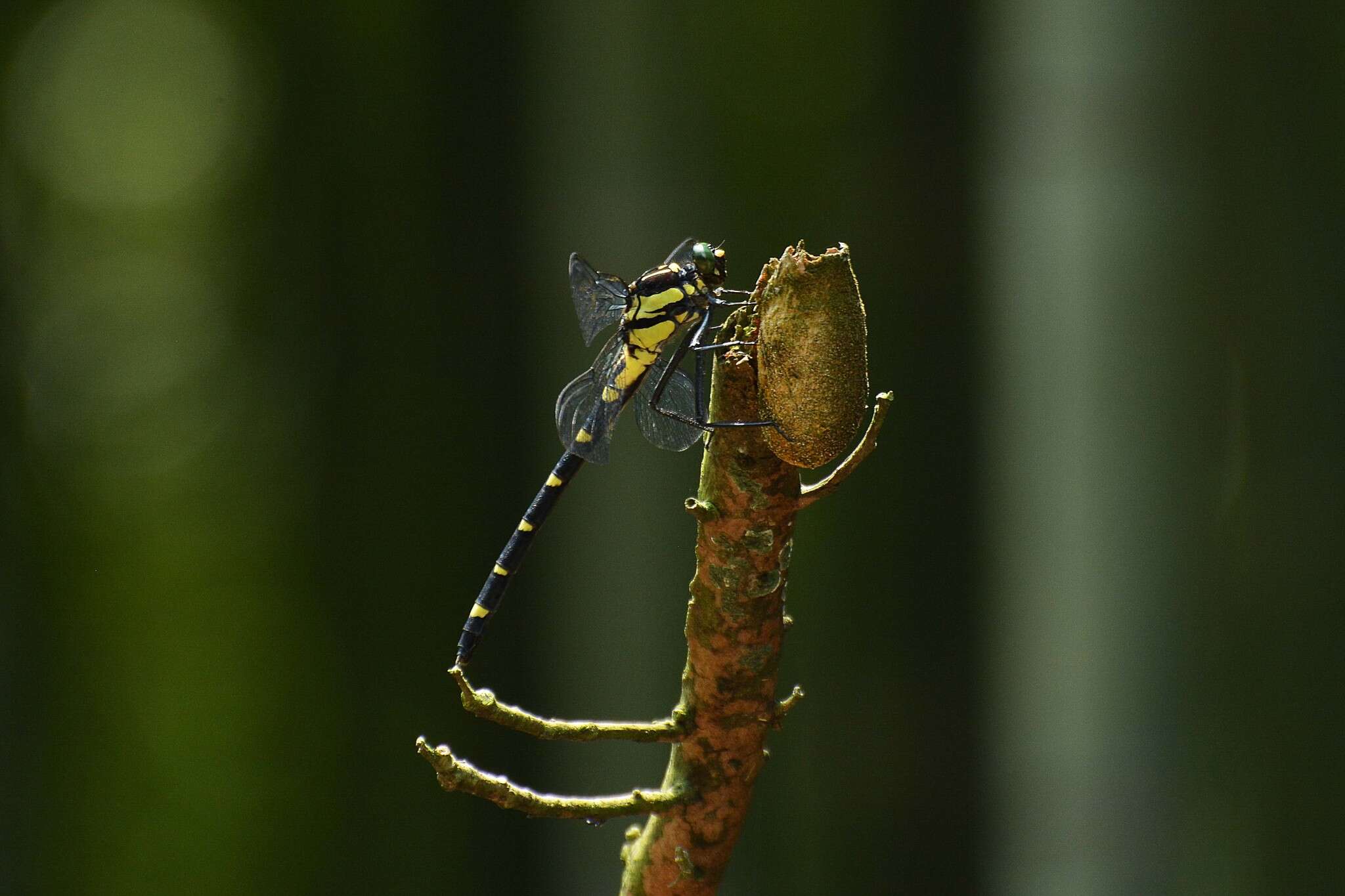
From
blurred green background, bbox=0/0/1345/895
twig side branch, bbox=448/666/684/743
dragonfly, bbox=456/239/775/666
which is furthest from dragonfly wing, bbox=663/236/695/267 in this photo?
twig side branch, bbox=448/666/684/743

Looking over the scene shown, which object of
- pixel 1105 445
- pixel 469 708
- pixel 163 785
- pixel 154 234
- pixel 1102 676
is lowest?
pixel 163 785

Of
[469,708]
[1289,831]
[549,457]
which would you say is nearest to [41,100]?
[549,457]

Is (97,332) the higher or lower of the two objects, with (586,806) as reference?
higher

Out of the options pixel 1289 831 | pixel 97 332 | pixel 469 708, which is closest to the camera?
pixel 469 708

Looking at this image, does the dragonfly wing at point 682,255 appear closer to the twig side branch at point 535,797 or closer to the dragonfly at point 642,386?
the dragonfly at point 642,386

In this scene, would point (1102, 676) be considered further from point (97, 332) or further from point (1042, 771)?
point (97, 332)

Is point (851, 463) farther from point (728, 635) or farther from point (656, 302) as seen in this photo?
point (656, 302)

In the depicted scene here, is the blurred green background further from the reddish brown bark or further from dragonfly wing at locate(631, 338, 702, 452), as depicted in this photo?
the reddish brown bark

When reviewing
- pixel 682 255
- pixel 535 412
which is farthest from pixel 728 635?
pixel 535 412
